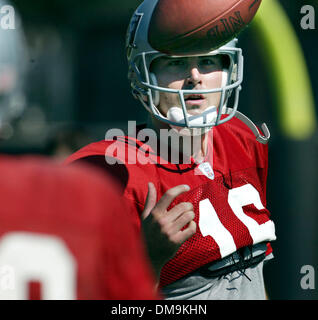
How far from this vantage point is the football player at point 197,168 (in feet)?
5.33

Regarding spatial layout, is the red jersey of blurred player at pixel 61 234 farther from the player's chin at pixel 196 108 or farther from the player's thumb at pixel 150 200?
the player's chin at pixel 196 108

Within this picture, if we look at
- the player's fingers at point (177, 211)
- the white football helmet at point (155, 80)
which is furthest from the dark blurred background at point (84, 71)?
the player's fingers at point (177, 211)

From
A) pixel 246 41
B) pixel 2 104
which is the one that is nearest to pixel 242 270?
pixel 2 104

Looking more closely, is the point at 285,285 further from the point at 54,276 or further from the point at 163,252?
the point at 54,276

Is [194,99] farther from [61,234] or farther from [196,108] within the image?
[61,234]

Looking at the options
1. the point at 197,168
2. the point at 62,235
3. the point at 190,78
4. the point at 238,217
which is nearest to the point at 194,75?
the point at 190,78

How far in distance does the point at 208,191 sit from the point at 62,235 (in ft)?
3.15

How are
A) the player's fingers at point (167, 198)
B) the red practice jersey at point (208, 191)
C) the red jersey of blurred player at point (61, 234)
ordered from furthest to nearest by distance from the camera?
1. the red practice jersey at point (208, 191)
2. the player's fingers at point (167, 198)
3. the red jersey of blurred player at point (61, 234)

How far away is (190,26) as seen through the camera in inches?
68.6

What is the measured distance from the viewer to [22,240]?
31.4 inches

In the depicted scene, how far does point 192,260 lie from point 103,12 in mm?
6367

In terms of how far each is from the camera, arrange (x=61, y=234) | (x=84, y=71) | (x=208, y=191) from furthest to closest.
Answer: (x=84, y=71), (x=208, y=191), (x=61, y=234)

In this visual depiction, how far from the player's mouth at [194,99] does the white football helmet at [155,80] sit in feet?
0.11

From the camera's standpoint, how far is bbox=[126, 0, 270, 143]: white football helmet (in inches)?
67.4
